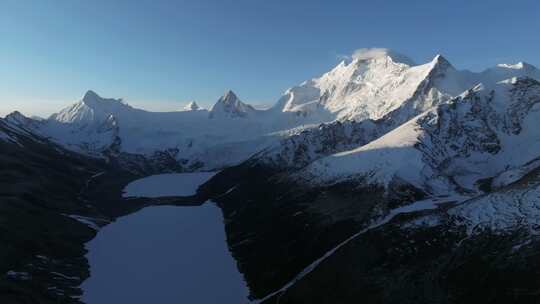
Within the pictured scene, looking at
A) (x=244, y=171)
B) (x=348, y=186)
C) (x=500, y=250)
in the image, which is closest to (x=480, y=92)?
(x=348, y=186)

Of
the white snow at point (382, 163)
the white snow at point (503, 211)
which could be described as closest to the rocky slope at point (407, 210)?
the white snow at point (503, 211)

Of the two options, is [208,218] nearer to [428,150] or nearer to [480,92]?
[428,150]

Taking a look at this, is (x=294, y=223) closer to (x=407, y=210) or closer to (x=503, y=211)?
(x=407, y=210)

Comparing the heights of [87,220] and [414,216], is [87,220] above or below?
above

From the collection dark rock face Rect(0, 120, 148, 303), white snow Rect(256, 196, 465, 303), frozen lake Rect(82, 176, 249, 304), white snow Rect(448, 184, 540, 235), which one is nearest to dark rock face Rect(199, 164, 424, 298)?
white snow Rect(256, 196, 465, 303)

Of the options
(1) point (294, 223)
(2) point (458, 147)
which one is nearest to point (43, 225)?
(1) point (294, 223)

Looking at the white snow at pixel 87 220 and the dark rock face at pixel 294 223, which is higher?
the white snow at pixel 87 220

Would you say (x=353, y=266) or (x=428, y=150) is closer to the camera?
(x=353, y=266)

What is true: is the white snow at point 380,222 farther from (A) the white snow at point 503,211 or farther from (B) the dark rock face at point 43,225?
(B) the dark rock face at point 43,225

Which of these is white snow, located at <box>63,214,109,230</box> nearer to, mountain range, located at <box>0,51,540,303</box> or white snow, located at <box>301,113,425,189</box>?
mountain range, located at <box>0,51,540,303</box>
